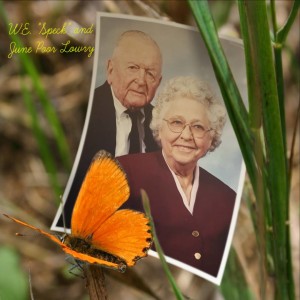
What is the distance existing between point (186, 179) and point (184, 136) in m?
0.04

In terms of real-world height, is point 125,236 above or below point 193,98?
below

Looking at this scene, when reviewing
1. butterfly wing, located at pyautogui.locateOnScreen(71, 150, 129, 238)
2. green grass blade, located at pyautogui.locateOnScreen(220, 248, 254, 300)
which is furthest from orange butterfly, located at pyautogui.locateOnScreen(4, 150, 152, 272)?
green grass blade, located at pyautogui.locateOnScreen(220, 248, 254, 300)

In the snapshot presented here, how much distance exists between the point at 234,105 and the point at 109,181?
110 mm

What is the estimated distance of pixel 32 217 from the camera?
49cm

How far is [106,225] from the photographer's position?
16.6 inches

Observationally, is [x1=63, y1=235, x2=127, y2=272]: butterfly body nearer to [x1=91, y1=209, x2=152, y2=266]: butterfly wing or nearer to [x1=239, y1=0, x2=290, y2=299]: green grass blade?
[x1=91, y1=209, x2=152, y2=266]: butterfly wing

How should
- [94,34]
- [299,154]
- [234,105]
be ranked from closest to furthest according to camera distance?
[234,105], [94,34], [299,154]

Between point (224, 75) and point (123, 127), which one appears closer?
point (224, 75)

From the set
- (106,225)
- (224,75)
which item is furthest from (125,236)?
(224,75)

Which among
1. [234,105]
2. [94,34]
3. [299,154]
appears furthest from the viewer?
[299,154]

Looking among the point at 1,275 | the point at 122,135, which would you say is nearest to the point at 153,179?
the point at 122,135

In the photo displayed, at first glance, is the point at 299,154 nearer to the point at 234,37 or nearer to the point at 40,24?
the point at 234,37

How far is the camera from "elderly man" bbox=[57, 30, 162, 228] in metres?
0.47

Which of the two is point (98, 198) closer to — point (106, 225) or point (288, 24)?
point (106, 225)
